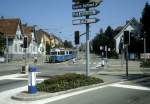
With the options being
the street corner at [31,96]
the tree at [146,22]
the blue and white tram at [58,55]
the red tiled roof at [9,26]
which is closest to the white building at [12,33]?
the red tiled roof at [9,26]

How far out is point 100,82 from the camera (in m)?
20.5

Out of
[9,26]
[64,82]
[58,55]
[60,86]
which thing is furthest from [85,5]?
[9,26]

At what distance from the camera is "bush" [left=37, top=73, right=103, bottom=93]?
54.3 feet

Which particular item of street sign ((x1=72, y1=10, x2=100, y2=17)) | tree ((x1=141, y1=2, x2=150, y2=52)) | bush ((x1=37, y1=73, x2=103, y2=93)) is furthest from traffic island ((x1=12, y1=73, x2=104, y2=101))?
tree ((x1=141, y1=2, x2=150, y2=52))

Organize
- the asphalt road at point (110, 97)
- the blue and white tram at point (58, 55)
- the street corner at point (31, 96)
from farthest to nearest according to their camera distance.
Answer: the blue and white tram at point (58, 55) → the street corner at point (31, 96) → the asphalt road at point (110, 97)

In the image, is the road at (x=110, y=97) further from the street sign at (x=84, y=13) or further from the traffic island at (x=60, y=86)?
the street sign at (x=84, y=13)

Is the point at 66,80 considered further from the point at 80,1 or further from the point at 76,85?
the point at 80,1

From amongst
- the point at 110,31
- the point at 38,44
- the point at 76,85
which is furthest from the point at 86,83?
the point at 110,31

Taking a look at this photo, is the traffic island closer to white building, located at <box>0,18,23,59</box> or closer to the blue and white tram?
the blue and white tram

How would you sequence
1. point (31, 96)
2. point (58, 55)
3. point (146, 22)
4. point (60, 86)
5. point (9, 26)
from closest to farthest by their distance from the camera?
point (31, 96), point (60, 86), point (58, 55), point (146, 22), point (9, 26)

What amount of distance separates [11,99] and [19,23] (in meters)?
66.4

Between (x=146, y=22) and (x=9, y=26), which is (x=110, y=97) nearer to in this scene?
(x=146, y=22)

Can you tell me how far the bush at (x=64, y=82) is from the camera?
54.3 ft

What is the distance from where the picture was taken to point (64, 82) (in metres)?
17.9
